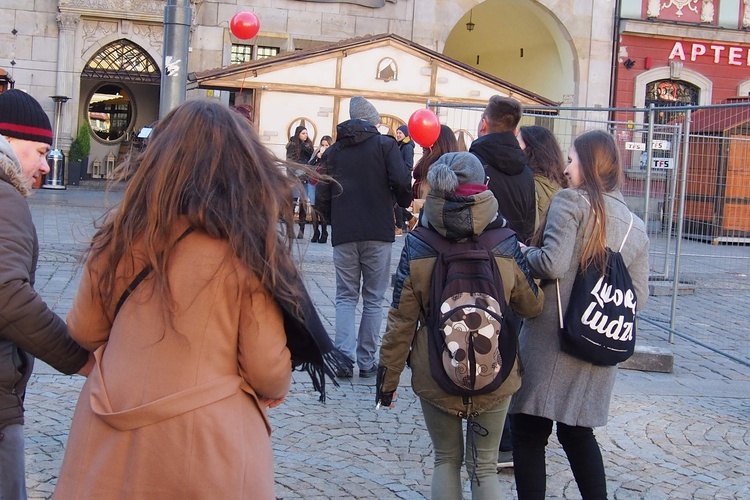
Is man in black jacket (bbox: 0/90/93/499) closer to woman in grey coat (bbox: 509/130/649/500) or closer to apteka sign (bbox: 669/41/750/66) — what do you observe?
woman in grey coat (bbox: 509/130/649/500)

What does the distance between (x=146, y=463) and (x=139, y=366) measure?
231mm

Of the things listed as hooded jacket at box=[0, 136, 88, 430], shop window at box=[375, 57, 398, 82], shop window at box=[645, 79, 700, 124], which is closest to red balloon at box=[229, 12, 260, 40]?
shop window at box=[375, 57, 398, 82]

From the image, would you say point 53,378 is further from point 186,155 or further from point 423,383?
point 186,155

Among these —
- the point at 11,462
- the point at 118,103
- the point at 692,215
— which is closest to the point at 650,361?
the point at 692,215

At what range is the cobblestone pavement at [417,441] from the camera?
467 centimetres

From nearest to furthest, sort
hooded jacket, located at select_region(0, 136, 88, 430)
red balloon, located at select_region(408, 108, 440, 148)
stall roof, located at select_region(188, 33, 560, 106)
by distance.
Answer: hooded jacket, located at select_region(0, 136, 88, 430)
red balloon, located at select_region(408, 108, 440, 148)
stall roof, located at select_region(188, 33, 560, 106)

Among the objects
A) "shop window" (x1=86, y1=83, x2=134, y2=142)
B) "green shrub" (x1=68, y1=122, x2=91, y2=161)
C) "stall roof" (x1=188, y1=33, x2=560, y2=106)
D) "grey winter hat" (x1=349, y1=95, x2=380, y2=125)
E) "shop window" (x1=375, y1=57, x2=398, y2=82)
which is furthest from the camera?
"shop window" (x1=86, y1=83, x2=134, y2=142)

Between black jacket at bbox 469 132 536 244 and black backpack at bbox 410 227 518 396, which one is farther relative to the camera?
black jacket at bbox 469 132 536 244

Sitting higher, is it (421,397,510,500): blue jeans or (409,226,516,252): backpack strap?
(409,226,516,252): backpack strap

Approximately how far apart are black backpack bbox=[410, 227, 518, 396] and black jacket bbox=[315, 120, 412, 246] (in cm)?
287

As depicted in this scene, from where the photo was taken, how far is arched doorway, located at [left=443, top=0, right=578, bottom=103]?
24047 millimetres

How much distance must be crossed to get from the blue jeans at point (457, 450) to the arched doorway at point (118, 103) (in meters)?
19.9

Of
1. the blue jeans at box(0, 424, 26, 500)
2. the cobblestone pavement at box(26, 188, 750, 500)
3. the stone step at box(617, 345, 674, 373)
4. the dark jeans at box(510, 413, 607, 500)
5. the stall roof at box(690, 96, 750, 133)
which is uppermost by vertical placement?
the stall roof at box(690, 96, 750, 133)

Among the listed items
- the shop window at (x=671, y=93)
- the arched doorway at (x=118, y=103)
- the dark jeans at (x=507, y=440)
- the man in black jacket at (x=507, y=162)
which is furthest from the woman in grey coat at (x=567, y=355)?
the shop window at (x=671, y=93)
